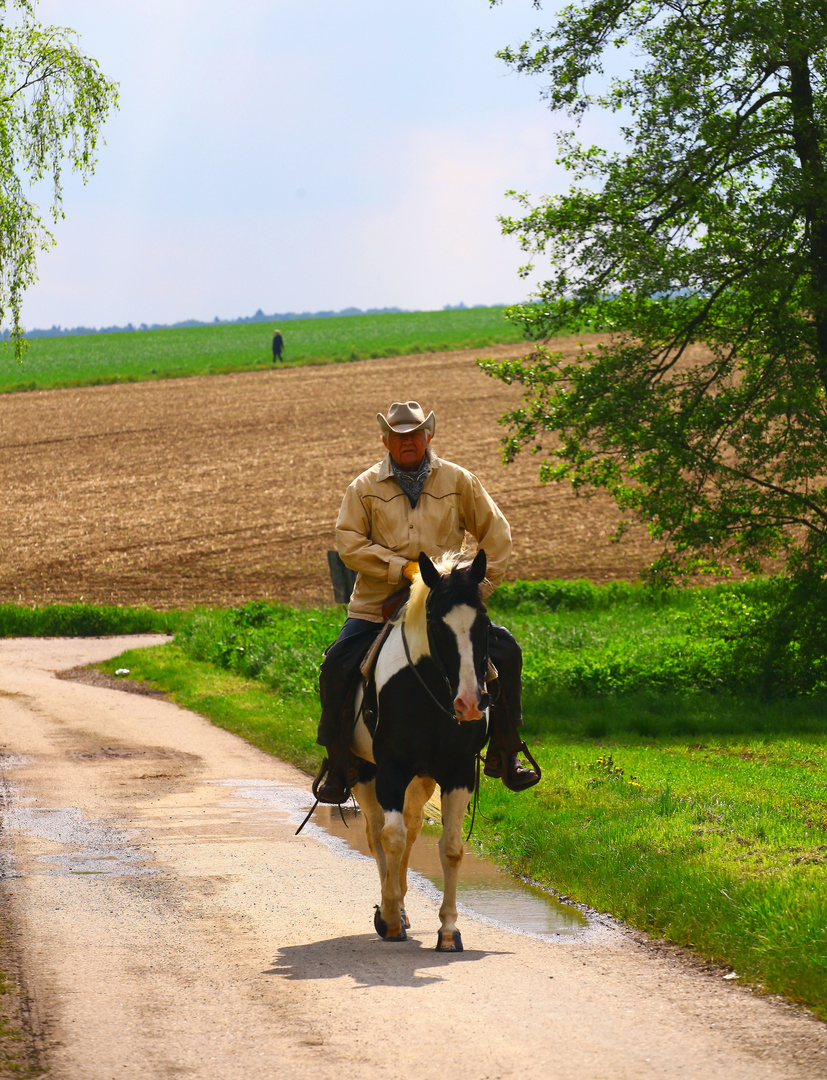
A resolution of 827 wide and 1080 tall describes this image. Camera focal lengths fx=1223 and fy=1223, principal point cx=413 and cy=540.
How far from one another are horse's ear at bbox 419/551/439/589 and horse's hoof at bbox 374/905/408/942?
74.7 inches

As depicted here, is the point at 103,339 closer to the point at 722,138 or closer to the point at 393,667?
the point at 722,138

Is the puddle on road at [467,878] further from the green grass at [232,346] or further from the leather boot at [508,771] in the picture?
the green grass at [232,346]

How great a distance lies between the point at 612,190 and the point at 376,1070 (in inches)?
516

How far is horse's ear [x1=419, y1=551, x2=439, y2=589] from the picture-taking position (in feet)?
20.3

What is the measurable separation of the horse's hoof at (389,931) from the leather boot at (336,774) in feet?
2.65

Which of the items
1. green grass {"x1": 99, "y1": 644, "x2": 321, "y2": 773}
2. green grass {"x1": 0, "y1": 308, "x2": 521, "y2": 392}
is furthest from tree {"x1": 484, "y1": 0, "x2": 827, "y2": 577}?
green grass {"x1": 0, "y1": 308, "x2": 521, "y2": 392}

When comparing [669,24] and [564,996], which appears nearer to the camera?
[564,996]

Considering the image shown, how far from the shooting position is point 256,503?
113ft

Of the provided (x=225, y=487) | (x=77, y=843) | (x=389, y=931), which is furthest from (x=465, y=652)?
(x=225, y=487)

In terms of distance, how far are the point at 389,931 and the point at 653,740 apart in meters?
6.88

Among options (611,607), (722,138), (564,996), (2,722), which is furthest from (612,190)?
(564,996)

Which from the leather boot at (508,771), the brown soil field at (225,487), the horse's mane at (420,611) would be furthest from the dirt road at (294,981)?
the brown soil field at (225,487)

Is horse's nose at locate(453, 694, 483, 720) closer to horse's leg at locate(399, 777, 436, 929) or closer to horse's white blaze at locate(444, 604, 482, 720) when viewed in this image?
horse's white blaze at locate(444, 604, 482, 720)

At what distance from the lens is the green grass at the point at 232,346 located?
6244cm
